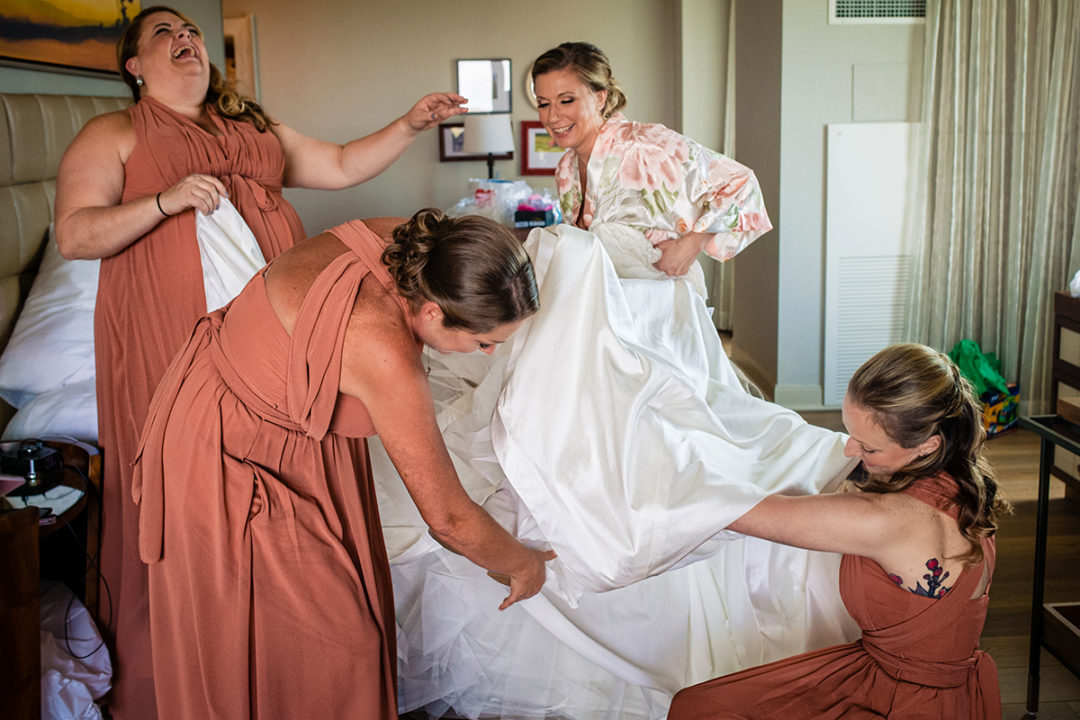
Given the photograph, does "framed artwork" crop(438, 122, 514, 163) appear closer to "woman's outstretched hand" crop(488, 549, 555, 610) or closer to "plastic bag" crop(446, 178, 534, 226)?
"plastic bag" crop(446, 178, 534, 226)

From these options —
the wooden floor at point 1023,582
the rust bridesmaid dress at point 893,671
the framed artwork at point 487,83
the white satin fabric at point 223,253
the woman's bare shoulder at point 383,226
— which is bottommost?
the wooden floor at point 1023,582

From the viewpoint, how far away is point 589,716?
203 cm

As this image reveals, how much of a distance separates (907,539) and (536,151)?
18.9 feet

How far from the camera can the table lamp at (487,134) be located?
20.9 feet

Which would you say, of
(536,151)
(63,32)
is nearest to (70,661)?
(63,32)

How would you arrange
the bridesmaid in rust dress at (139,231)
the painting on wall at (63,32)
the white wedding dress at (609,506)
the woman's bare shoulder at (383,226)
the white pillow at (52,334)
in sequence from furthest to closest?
the painting on wall at (63,32) → the white pillow at (52,334) → the bridesmaid in rust dress at (139,231) → the white wedding dress at (609,506) → the woman's bare shoulder at (383,226)

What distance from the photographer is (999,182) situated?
4316 millimetres

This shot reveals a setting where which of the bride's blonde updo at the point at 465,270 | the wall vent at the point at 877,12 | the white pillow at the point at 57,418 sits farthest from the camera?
the wall vent at the point at 877,12

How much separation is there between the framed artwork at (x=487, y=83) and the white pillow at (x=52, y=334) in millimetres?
4360

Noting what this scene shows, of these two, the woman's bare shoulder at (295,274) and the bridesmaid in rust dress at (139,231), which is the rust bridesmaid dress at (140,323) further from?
the woman's bare shoulder at (295,274)

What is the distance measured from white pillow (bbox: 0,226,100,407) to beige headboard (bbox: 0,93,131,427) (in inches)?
1.4

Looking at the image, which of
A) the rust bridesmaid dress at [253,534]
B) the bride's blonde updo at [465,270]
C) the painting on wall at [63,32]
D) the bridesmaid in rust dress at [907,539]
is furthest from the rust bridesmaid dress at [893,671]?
the painting on wall at [63,32]

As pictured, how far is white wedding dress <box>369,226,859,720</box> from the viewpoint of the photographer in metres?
1.58

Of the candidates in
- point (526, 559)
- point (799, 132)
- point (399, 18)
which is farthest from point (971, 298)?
point (399, 18)
